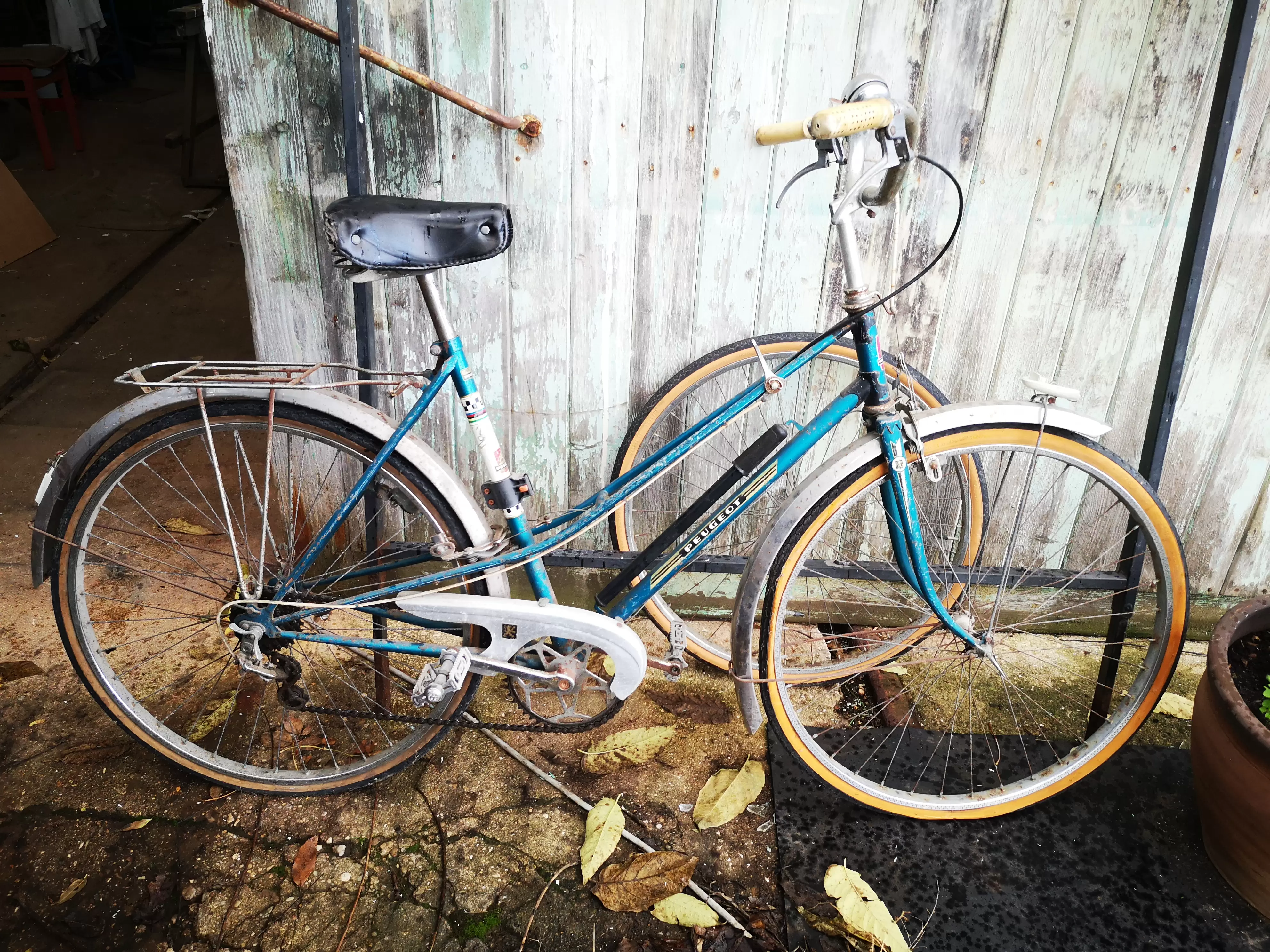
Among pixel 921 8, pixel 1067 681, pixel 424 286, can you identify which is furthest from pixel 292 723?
pixel 921 8

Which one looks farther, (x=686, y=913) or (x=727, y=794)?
(x=727, y=794)

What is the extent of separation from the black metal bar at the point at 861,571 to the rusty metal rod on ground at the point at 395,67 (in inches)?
46.4

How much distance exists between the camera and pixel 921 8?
7.18 feet

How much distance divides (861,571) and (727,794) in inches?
32.4

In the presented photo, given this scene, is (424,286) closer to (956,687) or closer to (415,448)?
(415,448)

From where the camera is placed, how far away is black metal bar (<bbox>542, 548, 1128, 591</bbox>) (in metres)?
2.46

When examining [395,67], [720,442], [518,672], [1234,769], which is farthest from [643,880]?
[395,67]

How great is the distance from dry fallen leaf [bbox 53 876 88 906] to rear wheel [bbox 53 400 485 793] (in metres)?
0.33

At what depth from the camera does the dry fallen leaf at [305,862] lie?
2.10m

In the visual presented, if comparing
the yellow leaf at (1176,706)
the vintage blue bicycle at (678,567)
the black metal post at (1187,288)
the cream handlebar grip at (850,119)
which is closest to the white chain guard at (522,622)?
the vintage blue bicycle at (678,567)

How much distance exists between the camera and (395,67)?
2.11 meters

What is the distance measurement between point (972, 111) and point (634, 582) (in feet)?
5.03

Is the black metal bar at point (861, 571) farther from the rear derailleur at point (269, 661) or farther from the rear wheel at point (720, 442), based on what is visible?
the rear derailleur at point (269, 661)

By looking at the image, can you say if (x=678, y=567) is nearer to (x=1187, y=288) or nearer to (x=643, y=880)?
(x=643, y=880)
